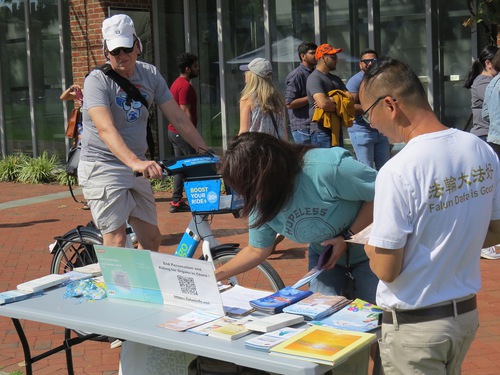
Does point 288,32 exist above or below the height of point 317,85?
above

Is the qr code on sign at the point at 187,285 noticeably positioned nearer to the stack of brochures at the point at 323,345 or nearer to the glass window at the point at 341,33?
the stack of brochures at the point at 323,345

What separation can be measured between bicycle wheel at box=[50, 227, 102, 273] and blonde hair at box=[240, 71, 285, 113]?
2.54 metres

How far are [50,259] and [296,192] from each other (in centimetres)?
528

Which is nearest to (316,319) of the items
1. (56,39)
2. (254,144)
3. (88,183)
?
(254,144)

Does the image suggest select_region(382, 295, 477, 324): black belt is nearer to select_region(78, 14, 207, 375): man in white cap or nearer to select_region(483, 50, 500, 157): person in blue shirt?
select_region(78, 14, 207, 375): man in white cap

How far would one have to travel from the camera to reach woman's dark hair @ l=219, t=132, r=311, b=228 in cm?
352

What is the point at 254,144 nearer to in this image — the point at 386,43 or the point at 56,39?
the point at 386,43

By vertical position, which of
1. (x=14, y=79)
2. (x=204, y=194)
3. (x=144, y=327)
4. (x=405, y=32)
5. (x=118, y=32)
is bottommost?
(x=144, y=327)

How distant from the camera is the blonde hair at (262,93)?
8.02m

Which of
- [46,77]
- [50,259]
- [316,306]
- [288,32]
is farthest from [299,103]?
[46,77]

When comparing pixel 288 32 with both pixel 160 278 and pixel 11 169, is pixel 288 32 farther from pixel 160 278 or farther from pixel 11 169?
pixel 160 278

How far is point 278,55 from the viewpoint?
13.3m

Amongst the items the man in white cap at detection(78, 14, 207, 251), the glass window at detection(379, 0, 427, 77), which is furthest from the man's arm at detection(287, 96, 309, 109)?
the man in white cap at detection(78, 14, 207, 251)

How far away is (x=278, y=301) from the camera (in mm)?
3500
